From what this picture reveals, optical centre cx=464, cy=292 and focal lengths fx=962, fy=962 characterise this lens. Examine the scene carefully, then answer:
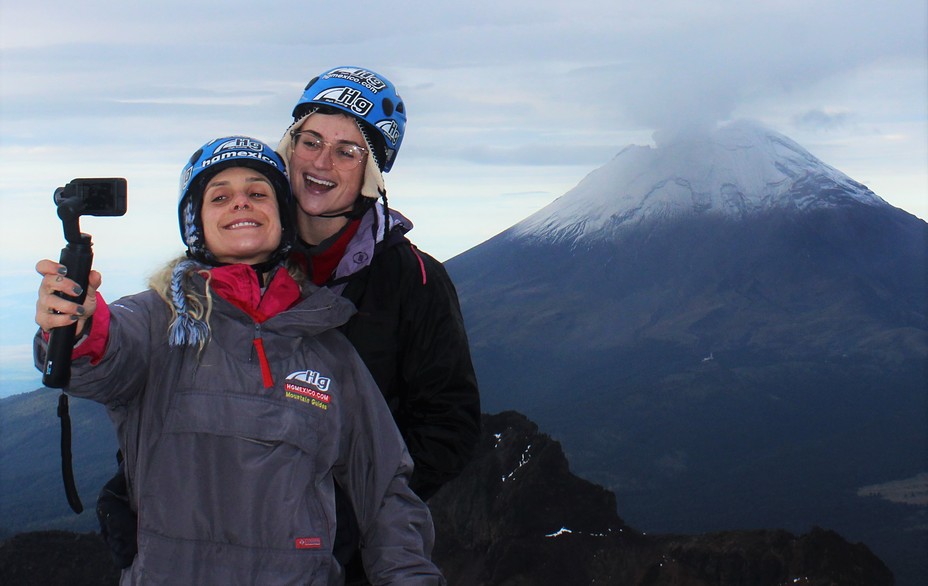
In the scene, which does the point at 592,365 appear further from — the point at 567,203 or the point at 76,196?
the point at 76,196

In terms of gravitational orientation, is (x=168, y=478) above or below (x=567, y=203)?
below

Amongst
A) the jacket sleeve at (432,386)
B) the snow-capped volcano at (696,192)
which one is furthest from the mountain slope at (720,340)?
the jacket sleeve at (432,386)

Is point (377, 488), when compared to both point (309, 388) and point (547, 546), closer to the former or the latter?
point (309, 388)

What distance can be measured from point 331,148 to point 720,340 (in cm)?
6186

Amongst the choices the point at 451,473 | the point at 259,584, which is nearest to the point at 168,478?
the point at 259,584

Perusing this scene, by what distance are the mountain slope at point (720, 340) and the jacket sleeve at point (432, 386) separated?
4094cm

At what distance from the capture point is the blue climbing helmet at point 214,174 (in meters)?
3.38

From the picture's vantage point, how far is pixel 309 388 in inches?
126

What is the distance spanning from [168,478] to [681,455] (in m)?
53.4

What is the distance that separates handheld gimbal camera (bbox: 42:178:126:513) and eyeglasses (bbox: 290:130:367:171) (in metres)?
1.21

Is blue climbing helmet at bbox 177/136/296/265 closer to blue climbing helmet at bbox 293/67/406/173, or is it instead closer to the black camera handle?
the black camera handle

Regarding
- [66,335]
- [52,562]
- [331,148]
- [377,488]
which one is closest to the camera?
[66,335]

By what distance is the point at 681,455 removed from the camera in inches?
2128

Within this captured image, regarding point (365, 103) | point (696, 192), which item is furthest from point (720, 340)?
point (365, 103)
